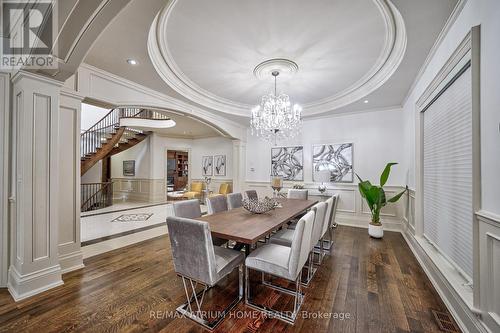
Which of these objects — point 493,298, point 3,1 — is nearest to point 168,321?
point 493,298

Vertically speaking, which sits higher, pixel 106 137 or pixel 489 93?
pixel 106 137

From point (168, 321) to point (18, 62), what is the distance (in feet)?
9.33

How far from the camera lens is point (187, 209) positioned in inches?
99.3

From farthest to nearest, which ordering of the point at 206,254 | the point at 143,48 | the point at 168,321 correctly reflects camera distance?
the point at 143,48 < the point at 168,321 < the point at 206,254

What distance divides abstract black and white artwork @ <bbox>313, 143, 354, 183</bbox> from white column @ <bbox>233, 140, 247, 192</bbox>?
219 centimetres

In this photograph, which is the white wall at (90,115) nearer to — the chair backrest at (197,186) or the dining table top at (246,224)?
the chair backrest at (197,186)

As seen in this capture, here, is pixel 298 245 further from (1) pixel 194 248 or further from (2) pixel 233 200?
(2) pixel 233 200

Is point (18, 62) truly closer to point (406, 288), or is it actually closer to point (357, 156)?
point (406, 288)

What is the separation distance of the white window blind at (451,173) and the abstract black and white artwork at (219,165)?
19.9 ft

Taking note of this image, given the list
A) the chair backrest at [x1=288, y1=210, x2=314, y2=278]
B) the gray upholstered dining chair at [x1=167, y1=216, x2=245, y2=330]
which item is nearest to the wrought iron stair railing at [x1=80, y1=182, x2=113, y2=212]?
the gray upholstered dining chair at [x1=167, y1=216, x2=245, y2=330]

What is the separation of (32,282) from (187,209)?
1.61 metres

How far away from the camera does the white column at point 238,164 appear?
6184mm

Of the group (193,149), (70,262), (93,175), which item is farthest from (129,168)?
(70,262)

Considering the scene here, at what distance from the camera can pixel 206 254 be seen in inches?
61.7
